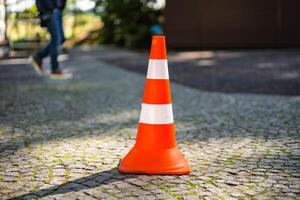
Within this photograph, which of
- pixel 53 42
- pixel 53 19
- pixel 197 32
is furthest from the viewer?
pixel 197 32

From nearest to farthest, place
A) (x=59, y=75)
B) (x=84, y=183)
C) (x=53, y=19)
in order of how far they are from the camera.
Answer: (x=84, y=183)
(x=53, y=19)
(x=59, y=75)

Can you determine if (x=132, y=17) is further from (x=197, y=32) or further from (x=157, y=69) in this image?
(x=157, y=69)

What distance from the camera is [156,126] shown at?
331 cm

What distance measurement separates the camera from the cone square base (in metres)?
3.14

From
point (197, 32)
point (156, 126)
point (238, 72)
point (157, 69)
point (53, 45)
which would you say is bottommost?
point (238, 72)

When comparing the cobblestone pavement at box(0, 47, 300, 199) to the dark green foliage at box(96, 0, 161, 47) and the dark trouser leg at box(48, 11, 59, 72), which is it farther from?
the dark green foliage at box(96, 0, 161, 47)

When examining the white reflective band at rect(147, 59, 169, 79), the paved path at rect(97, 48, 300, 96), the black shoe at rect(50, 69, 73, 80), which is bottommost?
the paved path at rect(97, 48, 300, 96)

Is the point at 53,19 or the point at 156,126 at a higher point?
the point at 53,19

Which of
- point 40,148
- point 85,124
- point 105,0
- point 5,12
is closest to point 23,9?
point 5,12

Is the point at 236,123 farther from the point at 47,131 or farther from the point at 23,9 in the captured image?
the point at 23,9

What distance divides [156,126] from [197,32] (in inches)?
503

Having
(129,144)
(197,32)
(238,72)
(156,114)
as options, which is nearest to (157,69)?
(156,114)

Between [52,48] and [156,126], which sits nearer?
[156,126]

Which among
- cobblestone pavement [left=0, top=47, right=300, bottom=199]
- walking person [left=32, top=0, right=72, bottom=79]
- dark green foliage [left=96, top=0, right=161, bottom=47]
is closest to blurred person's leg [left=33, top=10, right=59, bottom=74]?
walking person [left=32, top=0, right=72, bottom=79]
